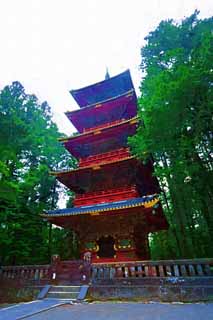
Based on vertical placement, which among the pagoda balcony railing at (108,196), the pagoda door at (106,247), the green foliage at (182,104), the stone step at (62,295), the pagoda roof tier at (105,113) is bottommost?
the stone step at (62,295)

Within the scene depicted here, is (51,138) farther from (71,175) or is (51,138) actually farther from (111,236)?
(111,236)

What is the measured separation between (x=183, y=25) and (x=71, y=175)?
32.0 feet

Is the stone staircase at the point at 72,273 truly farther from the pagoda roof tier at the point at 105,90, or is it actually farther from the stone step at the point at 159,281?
the pagoda roof tier at the point at 105,90

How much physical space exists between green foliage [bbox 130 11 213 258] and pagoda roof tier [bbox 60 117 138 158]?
301 centimetres

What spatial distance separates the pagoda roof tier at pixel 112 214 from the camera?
31.7 feet

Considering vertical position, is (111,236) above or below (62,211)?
below

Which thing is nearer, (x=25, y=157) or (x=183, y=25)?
(x=183, y=25)

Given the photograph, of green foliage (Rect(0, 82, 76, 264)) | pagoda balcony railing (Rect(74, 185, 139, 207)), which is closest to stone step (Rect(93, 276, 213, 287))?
pagoda balcony railing (Rect(74, 185, 139, 207))

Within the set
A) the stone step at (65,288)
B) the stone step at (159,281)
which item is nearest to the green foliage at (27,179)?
the stone step at (65,288)

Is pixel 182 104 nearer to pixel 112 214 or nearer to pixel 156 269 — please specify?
pixel 156 269

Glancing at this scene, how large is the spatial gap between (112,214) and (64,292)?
13.2 feet

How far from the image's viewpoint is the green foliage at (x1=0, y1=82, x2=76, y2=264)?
11.6 m

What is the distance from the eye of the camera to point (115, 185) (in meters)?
12.7

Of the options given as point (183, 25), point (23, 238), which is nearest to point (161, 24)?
point (183, 25)
